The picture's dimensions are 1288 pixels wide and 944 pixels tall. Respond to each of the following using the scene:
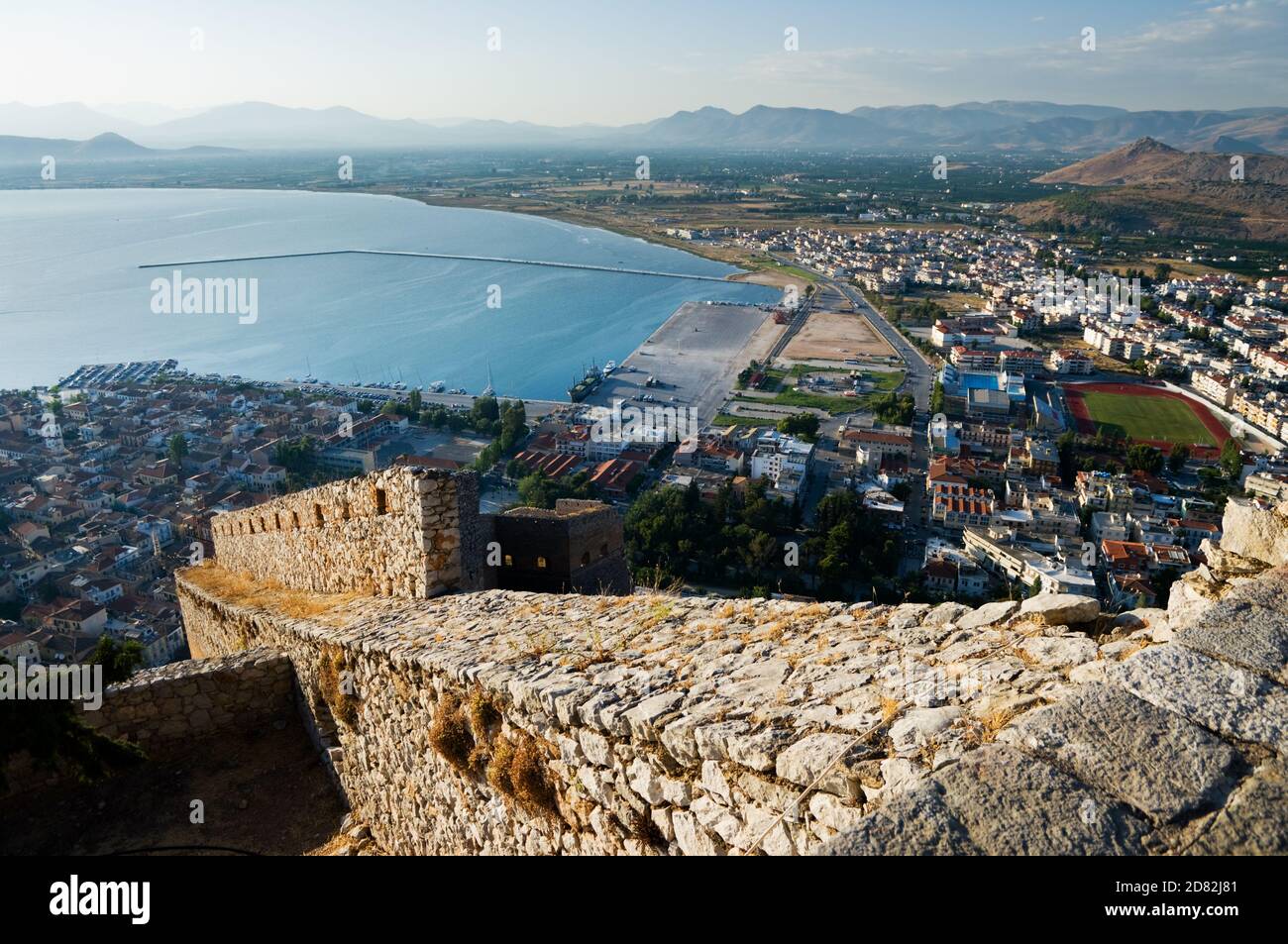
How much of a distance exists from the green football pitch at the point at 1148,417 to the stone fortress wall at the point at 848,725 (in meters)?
37.3

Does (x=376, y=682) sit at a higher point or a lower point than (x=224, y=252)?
lower

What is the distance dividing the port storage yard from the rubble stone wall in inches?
1211

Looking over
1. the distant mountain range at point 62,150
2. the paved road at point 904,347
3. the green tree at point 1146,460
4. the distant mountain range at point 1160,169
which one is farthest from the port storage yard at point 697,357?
the distant mountain range at point 62,150

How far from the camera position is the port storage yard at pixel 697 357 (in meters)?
40.3

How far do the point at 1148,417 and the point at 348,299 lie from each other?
168 feet

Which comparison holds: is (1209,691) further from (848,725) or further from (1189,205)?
(1189,205)

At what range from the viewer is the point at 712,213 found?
101062mm

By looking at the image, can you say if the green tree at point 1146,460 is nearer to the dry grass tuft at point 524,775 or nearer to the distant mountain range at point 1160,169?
the dry grass tuft at point 524,775

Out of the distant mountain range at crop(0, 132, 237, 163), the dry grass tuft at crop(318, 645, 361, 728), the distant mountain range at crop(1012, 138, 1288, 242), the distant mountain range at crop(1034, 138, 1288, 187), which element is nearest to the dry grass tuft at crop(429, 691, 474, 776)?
the dry grass tuft at crop(318, 645, 361, 728)

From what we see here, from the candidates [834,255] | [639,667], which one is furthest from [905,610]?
[834,255]
